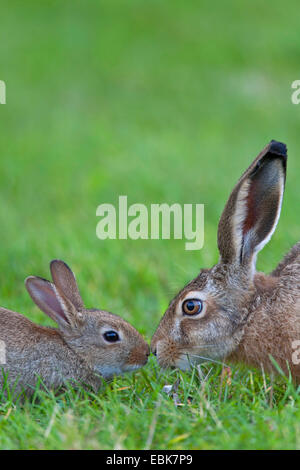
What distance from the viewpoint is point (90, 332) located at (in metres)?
6.04

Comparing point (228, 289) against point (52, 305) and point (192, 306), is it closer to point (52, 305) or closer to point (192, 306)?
point (192, 306)

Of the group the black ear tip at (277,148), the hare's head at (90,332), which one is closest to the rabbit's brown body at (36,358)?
the hare's head at (90,332)

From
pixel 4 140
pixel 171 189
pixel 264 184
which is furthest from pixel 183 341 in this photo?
pixel 4 140

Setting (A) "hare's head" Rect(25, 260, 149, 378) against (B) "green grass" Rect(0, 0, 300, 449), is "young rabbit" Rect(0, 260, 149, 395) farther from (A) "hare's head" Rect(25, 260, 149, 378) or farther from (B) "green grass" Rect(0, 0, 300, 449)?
(B) "green grass" Rect(0, 0, 300, 449)

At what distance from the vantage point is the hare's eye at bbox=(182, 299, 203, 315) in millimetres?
5449

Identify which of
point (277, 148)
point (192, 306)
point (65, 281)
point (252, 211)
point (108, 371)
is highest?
point (277, 148)

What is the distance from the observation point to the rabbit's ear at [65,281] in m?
5.98

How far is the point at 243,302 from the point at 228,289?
151 millimetres

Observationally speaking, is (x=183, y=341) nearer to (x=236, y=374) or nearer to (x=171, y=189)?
(x=236, y=374)

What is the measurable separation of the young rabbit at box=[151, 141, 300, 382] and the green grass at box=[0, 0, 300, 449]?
21 cm

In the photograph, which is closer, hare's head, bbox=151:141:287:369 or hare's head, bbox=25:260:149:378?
hare's head, bbox=151:141:287:369

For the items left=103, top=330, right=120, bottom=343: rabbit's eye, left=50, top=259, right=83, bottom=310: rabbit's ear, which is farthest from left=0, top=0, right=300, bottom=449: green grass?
left=50, top=259, right=83, bottom=310: rabbit's ear

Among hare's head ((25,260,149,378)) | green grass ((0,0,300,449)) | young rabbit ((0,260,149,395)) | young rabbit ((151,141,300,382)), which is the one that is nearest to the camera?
green grass ((0,0,300,449))

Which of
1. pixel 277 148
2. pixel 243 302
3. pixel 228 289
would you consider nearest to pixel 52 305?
pixel 228 289
